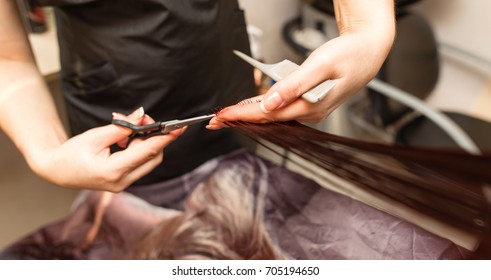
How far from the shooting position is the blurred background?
1.24 meters

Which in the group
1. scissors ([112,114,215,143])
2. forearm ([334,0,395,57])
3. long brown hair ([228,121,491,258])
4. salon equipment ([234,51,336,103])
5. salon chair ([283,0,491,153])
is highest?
forearm ([334,0,395,57])

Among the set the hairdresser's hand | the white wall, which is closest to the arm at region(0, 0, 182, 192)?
the hairdresser's hand

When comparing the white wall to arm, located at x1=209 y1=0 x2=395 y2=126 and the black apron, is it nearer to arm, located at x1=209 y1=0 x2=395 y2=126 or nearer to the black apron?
the black apron

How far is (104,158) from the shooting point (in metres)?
0.65

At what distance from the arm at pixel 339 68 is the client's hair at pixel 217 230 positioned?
26 cm

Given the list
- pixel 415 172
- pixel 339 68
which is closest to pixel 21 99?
pixel 339 68

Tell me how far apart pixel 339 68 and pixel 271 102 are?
0.35 feet

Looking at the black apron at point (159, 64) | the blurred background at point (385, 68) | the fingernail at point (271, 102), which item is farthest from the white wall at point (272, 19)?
the fingernail at point (271, 102)

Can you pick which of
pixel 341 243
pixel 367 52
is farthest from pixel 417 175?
pixel 341 243

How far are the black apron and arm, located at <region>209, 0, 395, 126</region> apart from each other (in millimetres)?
242

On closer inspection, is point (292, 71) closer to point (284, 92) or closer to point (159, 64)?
point (284, 92)

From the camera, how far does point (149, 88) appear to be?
2.67 feet

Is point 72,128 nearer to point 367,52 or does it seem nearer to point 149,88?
point 149,88

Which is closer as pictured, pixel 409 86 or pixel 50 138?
pixel 50 138
